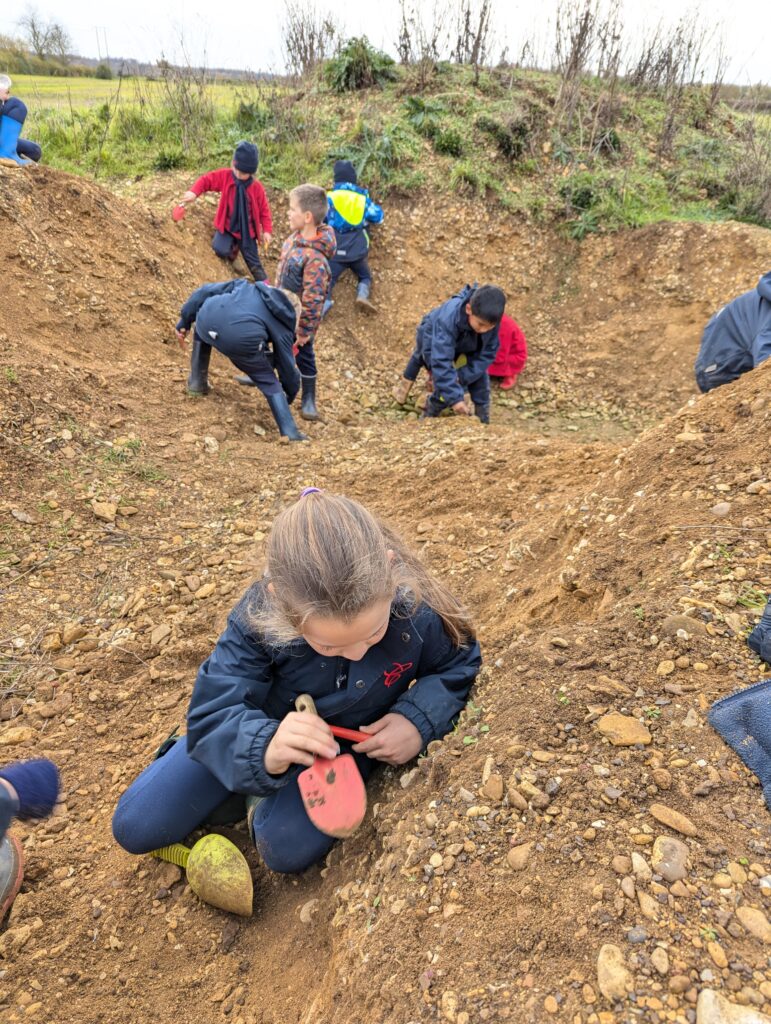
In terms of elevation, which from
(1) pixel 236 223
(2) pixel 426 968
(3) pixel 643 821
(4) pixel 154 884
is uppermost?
(1) pixel 236 223

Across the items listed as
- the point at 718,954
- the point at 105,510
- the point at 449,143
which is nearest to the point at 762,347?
the point at 718,954

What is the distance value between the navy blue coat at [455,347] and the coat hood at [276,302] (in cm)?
118

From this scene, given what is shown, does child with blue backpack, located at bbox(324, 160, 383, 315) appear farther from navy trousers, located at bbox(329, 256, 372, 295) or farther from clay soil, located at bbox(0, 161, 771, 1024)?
clay soil, located at bbox(0, 161, 771, 1024)

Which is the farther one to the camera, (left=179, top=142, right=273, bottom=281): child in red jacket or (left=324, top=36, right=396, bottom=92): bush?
(left=324, top=36, right=396, bottom=92): bush

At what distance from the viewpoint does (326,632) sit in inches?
61.1

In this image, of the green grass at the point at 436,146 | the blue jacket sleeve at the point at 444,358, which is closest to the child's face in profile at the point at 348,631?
the blue jacket sleeve at the point at 444,358

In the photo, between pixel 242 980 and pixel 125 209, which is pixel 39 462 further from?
pixel 125 209

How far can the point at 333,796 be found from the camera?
1669mm

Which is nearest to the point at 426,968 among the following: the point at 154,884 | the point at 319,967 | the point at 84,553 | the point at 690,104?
the point at 319,967

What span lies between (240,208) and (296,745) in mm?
6030

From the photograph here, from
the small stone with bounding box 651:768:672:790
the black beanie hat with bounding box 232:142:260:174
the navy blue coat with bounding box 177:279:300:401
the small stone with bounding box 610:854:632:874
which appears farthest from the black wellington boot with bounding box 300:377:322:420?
the small stone with bounding box 610:854:632:874

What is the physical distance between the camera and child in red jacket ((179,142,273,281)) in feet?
20.1

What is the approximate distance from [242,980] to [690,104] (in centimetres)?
1169

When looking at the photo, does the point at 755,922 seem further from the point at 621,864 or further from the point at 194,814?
the point at 194,814
